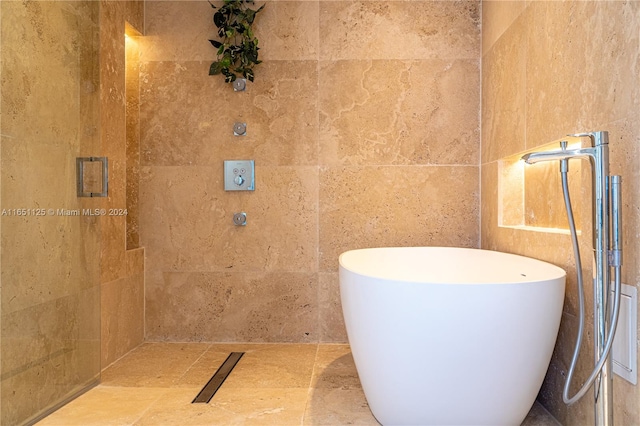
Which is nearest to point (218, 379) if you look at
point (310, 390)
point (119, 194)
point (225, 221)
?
point (310, 390)

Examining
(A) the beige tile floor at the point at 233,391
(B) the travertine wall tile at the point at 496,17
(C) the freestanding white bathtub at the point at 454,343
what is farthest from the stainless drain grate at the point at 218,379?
(B) the travertine wall tile at the point at 496,17

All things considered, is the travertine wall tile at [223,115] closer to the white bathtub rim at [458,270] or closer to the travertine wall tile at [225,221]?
the travertine wall tile at [225,221]

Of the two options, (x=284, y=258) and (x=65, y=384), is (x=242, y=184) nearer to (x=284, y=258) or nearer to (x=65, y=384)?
(x=284, y=258)

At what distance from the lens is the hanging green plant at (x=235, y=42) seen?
2.41 metres

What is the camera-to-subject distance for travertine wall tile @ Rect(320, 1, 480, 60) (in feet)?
8.08

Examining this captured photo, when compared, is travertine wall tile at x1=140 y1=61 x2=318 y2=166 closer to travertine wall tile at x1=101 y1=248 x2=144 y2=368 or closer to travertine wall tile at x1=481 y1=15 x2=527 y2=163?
travertine wall tile at x1=101 y1=248 x2=144 y2=368

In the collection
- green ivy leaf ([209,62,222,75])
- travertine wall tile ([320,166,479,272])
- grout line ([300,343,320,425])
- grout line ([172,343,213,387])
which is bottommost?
grout line ([172,343,213,387])

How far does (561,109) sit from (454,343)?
89 cm

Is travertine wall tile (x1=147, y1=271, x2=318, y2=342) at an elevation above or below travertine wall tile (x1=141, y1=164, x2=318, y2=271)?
below

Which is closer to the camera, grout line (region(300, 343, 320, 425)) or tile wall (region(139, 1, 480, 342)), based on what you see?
grout line (region(300, 343, 320, 425))

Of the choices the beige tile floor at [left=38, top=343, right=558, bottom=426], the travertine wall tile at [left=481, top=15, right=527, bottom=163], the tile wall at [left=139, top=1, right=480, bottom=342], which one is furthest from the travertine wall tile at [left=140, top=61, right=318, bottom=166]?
the beige tile floor at [left=38, top=343, right=558, bottom=426]

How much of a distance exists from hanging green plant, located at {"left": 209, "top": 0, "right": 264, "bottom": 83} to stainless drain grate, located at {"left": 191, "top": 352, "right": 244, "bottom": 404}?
1442 mm

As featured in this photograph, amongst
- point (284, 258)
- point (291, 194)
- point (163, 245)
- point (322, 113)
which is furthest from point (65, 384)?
point (322, 113)

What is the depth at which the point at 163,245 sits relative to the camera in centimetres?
254
